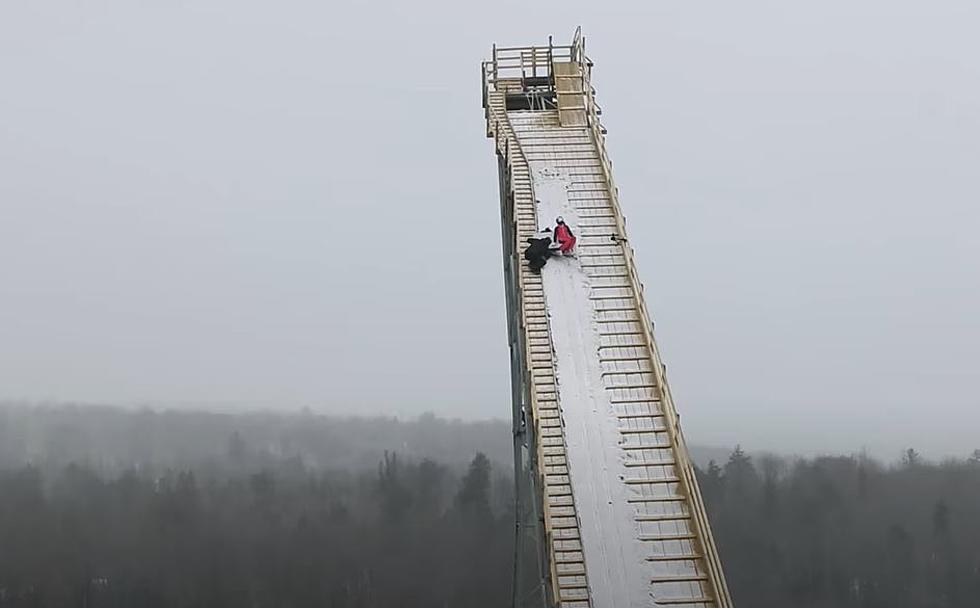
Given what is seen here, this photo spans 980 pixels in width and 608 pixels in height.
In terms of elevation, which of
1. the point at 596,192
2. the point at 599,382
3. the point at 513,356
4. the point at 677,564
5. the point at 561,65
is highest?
the point at 561,65

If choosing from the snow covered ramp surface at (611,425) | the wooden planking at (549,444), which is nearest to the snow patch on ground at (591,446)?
the snow covered ramp surface at (611,425)

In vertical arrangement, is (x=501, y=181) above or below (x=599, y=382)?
above

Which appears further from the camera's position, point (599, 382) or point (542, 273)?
point (542, 273)

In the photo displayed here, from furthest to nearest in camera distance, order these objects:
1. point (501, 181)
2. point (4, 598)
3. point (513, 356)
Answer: point (4, 598)
point (501, 181)
point (513, 356)

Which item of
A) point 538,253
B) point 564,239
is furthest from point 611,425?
point 564,239

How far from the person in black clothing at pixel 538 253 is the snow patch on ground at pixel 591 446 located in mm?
240

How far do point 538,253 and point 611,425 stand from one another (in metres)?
5.36

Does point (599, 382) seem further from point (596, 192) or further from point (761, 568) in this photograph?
point (761, 568)

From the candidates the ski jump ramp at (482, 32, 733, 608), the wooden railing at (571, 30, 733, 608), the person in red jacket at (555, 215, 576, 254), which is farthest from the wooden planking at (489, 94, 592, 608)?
the wooden railing at (571, 30, 733, 608)

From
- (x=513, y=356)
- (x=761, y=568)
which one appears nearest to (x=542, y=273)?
(x=513, y=356)

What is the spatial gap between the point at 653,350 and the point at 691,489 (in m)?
3.68

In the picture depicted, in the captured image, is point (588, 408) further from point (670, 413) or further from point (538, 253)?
point (538, 253)

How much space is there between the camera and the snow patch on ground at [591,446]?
18156 mm

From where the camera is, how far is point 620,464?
2002 cm
